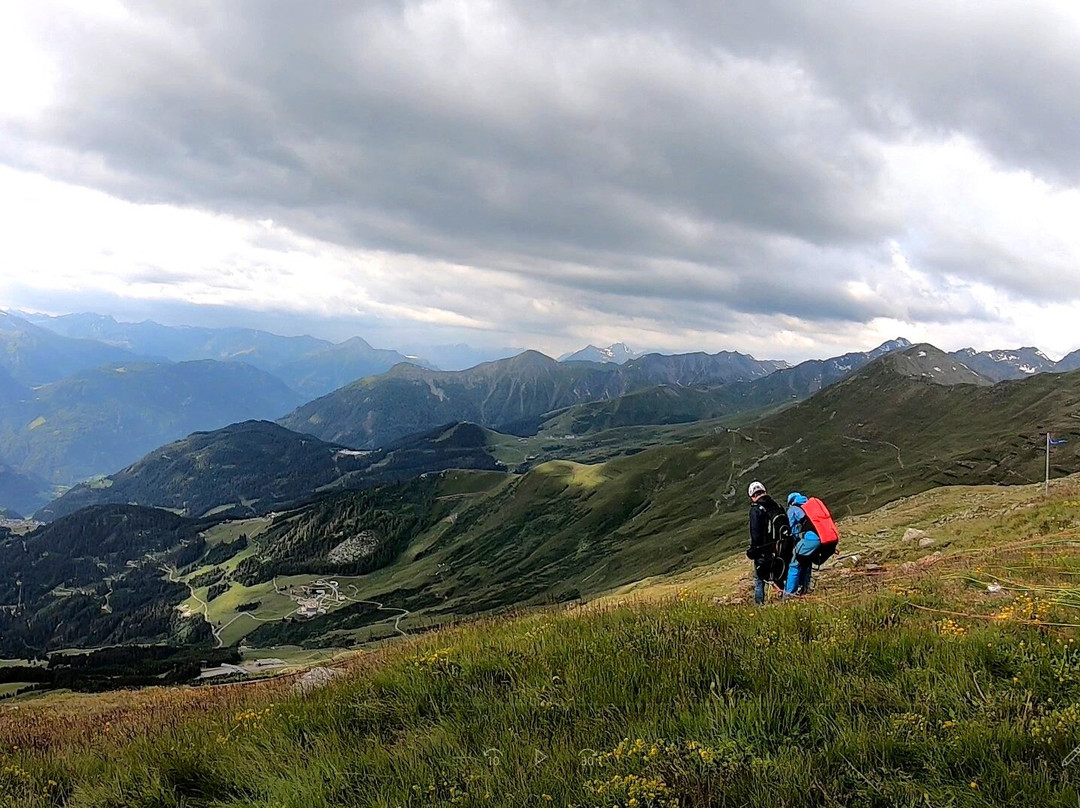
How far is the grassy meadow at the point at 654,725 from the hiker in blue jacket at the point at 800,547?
442cm

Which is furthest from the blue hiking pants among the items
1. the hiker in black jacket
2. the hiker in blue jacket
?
the hiker in black jacket

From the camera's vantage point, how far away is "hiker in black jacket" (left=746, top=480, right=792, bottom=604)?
1453cm

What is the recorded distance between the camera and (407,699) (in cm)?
668

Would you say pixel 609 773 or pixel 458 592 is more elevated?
pixel 609 773

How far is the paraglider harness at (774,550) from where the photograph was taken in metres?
14.6

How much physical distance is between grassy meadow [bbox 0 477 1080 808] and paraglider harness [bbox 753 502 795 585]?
5.38 m

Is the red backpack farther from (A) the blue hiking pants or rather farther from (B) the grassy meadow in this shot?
(B) the grassy meadow

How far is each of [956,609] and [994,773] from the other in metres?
6.03

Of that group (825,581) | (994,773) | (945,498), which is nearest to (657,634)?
(994,773)

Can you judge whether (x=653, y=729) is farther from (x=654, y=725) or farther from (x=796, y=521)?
(x=796, y=521)

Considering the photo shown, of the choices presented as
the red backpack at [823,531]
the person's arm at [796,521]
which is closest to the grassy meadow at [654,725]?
the red backpack at [823,531]

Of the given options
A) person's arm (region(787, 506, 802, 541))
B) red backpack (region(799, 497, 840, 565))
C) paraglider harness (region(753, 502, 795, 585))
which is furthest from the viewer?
paraglider harness (region(753, 502, 795, 585))

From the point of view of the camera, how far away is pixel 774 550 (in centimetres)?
1473

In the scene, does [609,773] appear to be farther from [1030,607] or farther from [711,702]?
[1030,607]
